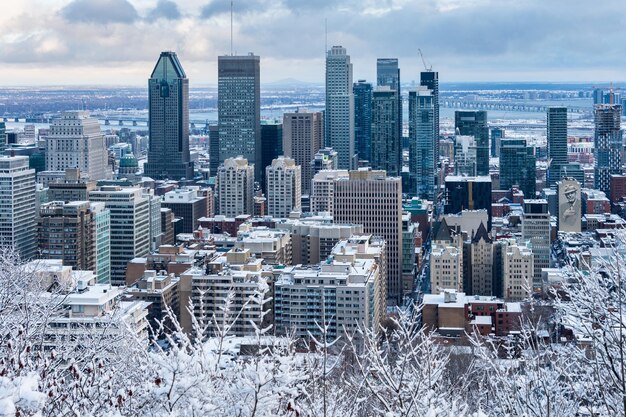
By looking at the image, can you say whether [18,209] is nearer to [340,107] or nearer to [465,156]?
[465,156]

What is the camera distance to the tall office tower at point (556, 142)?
52.1m

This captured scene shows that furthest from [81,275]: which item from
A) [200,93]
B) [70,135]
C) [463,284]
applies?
[200,93]

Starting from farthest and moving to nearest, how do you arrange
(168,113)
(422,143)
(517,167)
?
(168,113), (422,143), (517,167)

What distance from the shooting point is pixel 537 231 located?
30438 mm

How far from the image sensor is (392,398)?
4.50m

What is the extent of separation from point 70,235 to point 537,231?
13146mm

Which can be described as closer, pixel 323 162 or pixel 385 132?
pixel 323 162

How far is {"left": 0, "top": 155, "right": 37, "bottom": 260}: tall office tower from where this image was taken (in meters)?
26.7

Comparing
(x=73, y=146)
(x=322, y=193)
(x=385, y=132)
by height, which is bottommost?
(x=322, y=193)

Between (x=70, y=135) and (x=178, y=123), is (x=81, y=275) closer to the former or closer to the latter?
(x=70, y=135)

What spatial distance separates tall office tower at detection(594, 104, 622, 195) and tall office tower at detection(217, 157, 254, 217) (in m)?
17.1

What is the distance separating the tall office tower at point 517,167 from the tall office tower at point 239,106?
37.6 feet

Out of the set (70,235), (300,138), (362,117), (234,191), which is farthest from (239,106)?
(70,235)

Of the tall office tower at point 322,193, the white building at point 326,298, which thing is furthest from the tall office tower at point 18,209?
the tall office tower at point 322,193
